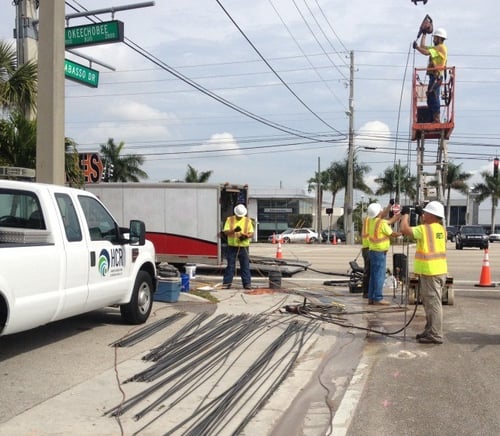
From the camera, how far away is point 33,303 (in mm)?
6203

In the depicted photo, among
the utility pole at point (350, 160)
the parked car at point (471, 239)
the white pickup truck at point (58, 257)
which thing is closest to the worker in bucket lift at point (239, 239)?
the white pickup truck at point (58, 257)

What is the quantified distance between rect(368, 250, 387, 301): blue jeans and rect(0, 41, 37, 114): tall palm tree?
7.22 m

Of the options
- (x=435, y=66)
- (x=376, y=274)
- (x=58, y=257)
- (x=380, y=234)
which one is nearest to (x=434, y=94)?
(x=435, y=66)

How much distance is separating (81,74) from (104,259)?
5.82 metres

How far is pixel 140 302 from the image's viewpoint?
8.84m

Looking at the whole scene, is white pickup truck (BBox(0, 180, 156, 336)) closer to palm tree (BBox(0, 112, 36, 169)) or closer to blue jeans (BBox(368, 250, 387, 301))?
palm tree (BBox(0, 112, 36, 169))

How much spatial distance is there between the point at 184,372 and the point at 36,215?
2.48m

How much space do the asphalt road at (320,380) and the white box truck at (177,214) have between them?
5.77 m

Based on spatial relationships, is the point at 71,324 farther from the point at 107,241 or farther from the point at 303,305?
the point at 303,305

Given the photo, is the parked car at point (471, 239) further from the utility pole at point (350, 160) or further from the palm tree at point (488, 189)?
the palm tree at point (488, 189)

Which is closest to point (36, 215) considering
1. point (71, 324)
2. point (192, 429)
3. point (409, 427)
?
point (71, 324)

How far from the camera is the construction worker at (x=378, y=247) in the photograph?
11203 millimetres

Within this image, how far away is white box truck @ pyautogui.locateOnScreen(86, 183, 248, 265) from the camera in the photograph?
16.0m


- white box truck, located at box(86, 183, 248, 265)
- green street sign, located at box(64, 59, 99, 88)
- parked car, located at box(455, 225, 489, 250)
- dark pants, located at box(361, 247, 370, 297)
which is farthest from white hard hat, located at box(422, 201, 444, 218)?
parked car, located at box(455, 225, 489, 250)
